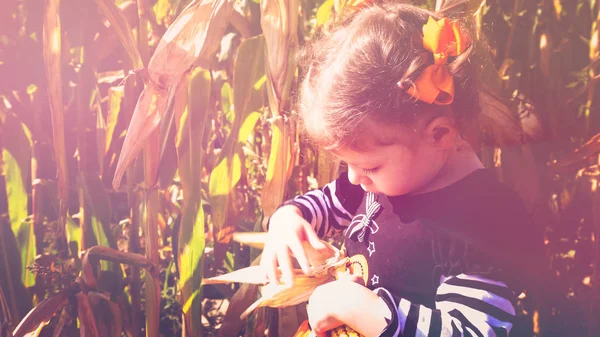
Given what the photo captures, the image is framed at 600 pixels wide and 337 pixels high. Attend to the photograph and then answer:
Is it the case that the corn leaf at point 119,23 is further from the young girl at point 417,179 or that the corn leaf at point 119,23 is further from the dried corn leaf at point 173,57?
the young girl at point 417,179

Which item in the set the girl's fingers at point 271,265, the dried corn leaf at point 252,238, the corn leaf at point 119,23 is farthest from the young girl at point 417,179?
the corn leaf at point 119,23

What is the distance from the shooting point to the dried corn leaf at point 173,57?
980 millimetres

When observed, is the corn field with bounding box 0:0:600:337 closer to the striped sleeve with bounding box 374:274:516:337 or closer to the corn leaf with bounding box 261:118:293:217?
the corn leaf with bounding box 261:118:293:217

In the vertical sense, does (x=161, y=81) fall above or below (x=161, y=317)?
above

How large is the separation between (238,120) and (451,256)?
47cm

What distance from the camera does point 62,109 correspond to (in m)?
1.07

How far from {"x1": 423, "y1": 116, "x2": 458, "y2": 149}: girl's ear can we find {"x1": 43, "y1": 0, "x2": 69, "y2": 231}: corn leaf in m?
0.65

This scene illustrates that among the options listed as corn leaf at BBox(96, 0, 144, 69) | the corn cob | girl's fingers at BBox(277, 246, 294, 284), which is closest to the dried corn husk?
girl's fingers at BBox(277, 246, 294, 284)

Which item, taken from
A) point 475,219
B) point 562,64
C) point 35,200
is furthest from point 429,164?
point 35,200

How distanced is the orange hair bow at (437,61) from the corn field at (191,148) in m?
0.22

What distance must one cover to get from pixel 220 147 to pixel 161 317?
1.20 feet

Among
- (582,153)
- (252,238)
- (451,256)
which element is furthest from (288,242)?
(582,153)

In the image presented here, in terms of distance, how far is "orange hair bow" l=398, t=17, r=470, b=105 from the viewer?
0.75 meters

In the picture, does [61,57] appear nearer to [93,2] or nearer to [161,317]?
[93,2]
